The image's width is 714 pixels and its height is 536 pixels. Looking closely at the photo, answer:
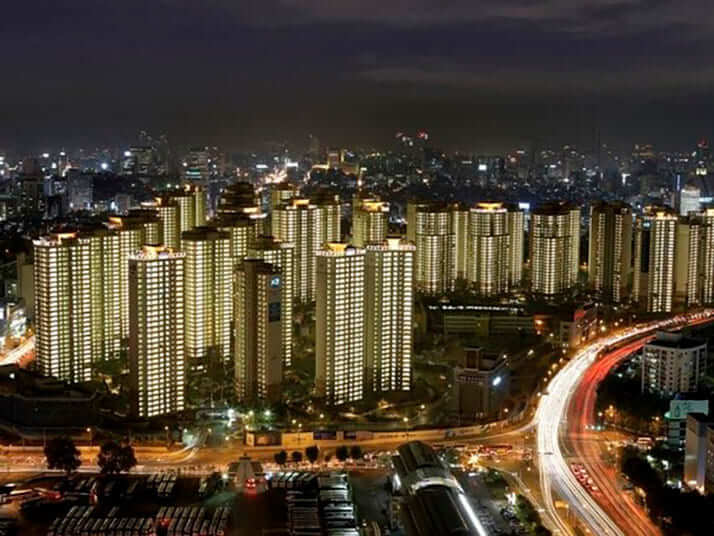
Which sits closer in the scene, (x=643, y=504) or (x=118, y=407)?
(x=643, y=504)

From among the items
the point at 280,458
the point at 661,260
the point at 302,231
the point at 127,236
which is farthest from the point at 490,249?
the point at 280,458

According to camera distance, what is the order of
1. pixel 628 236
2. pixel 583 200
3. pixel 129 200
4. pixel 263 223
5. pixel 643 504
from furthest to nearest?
pixel 583 200, pixel 129 200, pixel 628 236, pixel 263 223, pixel 643 504

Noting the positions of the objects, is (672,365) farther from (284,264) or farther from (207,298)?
(207,298)

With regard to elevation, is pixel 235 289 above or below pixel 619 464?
above

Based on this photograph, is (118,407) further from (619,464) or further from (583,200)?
(583,200)

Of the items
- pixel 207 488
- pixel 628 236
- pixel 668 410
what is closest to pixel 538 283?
pixel 628 236

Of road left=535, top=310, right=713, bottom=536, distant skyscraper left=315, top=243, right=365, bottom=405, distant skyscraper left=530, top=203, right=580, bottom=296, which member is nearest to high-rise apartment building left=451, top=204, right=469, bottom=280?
distant skyscraper left=530, top=203, right=580, bottom=296

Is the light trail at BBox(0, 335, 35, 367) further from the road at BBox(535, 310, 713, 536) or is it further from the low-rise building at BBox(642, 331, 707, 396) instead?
the low-rise building at BBox(642, 331, 707, 396)
